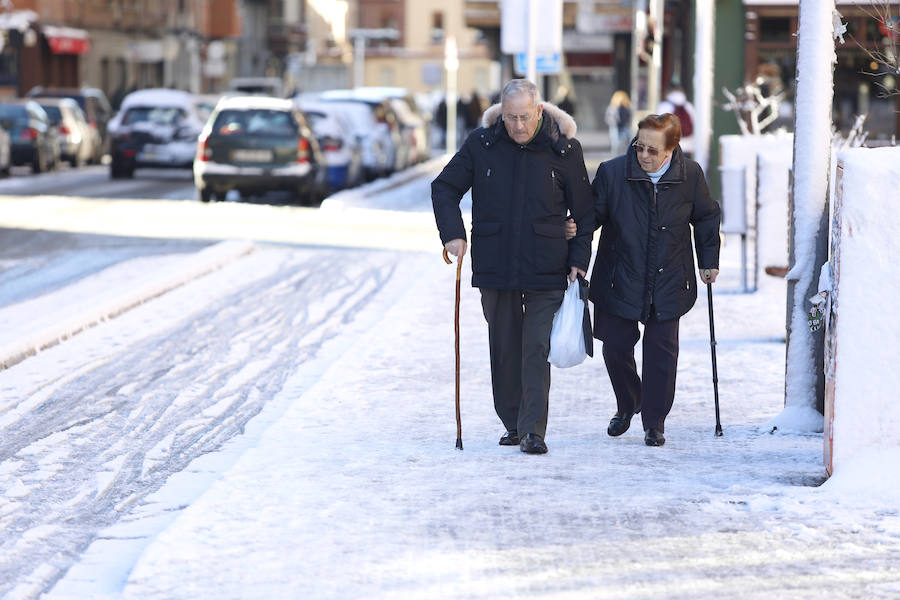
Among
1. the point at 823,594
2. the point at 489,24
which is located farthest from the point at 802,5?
the point at 489,24

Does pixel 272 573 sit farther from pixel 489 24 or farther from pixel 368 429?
pixel 489 24

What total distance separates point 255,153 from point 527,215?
1853cm

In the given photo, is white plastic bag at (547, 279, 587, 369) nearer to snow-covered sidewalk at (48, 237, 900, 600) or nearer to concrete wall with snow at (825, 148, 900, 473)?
snow-covered sidewalk at (48, 237, 900, 600)

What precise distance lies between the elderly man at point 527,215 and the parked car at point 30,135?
26593 millimetres

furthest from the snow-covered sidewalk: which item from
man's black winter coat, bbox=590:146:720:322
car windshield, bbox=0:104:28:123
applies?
car windshield, bbox=0:104:28:123

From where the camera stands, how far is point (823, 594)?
17.3ft

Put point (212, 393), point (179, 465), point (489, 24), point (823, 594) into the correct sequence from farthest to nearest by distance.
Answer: point (489, 24) < point (212, 393) < point (179, 465) < point (823, 594)

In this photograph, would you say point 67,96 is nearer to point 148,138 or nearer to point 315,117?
point 148,138

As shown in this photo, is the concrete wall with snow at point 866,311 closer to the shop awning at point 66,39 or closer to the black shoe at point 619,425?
the black shoe at point 619,425

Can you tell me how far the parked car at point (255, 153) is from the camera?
84.2ft

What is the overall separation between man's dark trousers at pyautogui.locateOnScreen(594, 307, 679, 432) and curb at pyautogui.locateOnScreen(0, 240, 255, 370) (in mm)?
3980

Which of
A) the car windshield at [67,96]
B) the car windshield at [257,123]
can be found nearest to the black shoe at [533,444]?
the car windshield at [257,123]

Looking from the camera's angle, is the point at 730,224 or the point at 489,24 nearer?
the point at 730,224

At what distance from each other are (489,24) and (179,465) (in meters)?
46.8
